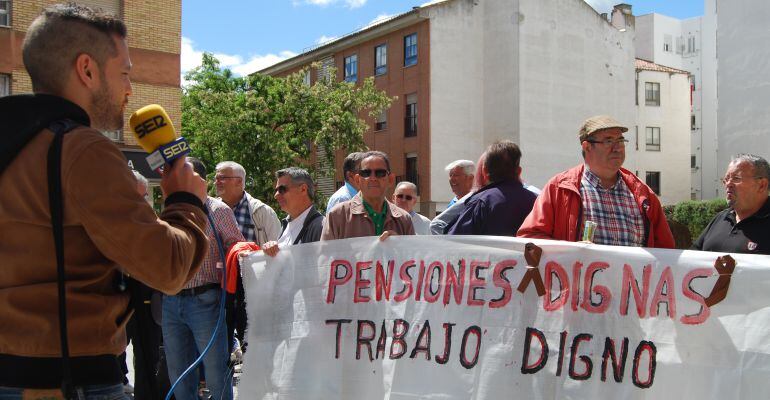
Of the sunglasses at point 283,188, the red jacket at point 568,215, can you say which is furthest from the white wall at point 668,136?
the red jacket at point 568,215

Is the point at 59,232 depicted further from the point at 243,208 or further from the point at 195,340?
the point at 243,208

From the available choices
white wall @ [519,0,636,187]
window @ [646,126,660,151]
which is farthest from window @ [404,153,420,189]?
window @ [646,126,660,151]

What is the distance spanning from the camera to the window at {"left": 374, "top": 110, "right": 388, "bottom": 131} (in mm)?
36375

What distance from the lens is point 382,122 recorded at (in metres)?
36.8

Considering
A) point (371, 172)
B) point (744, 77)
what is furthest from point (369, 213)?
point (744, 77)

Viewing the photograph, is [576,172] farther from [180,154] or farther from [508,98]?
[508,98]

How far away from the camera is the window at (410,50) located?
34375 mm

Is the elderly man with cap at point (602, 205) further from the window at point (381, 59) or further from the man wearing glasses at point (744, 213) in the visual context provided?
the window at point (381, 59)

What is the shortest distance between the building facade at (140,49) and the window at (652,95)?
29873 mm

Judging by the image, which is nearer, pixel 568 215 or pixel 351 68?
pixel 568 215

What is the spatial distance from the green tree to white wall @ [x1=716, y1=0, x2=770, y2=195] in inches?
685

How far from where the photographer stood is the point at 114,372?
7.33 feet

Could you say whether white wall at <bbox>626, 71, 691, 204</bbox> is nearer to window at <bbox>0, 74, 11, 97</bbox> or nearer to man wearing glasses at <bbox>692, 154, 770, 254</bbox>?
window at <bbox>0, 74, 11, 97</bbox>

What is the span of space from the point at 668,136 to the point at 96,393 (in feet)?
151
